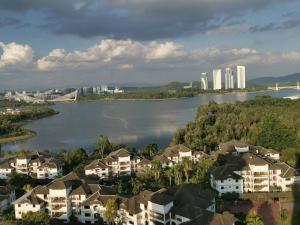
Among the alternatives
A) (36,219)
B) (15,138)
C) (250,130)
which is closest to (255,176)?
(36,219)

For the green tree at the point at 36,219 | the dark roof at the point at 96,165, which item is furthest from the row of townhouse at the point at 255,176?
the green tree at the point at 36,219

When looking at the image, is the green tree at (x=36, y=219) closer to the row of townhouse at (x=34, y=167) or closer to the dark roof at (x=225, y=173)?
the dark roof at (x=225, y=173)

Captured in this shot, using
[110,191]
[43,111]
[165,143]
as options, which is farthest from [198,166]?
[43,111]

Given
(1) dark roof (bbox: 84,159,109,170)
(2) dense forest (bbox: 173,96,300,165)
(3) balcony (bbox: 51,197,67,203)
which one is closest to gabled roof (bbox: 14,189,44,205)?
(3) balcony (bbox: 51,197,67,203)

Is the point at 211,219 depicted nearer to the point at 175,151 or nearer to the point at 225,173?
the point at 225,173

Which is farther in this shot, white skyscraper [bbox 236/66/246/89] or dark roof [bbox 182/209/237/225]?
white skyscraper [bbox 236/66/246/89]

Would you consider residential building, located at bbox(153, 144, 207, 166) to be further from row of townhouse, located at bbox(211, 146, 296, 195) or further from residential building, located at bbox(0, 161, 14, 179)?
residential building, located at bbox(0, 161, 14, 179)
